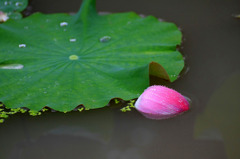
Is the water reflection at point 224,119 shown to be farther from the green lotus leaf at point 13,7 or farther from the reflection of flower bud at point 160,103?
the green lotus leaf at point 13,7

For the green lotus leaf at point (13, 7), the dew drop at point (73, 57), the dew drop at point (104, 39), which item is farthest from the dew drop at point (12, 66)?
the green lotus leaf at point (13, 7)

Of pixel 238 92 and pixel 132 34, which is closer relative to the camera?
pixel 238 92

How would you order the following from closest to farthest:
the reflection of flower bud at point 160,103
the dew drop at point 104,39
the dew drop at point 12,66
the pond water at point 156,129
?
the pond water at point 156,129
the reflection of flower bud at point 160,103
the dew drop at point 12,66
the dew drop at point 104,39

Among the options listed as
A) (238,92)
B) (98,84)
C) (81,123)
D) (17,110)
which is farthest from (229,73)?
(17,110)

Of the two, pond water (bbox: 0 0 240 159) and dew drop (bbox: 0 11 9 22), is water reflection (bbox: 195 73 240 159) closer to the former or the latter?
pond water (bbox: 0 0 240 159)

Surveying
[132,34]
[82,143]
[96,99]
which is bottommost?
[82,143]

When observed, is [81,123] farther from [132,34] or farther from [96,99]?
[132,34]
